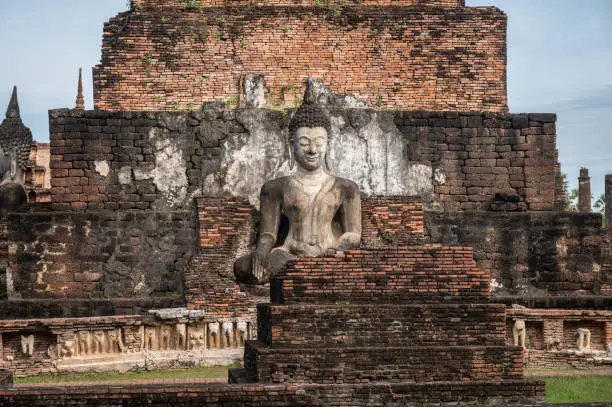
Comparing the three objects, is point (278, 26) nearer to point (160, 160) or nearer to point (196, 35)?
point (196, 35)

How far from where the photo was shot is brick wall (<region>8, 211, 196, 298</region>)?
1705cm

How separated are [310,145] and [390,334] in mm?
3366

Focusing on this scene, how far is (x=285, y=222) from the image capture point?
13.2m

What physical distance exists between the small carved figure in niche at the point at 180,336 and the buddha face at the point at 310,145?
2593mm

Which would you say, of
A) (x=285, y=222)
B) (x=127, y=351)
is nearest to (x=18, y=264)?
(x=127, y=351)

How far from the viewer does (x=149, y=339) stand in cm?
1425

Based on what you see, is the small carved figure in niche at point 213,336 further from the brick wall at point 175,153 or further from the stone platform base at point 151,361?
the brick wall at point 175,153

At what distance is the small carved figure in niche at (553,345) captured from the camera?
49.0 ft

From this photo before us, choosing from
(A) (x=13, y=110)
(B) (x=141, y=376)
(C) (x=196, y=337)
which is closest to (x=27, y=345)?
(B) (x=141, y=376)

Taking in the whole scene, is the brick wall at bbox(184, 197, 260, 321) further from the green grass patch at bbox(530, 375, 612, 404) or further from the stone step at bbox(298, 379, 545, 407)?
the stone step at bbox(298, 379, 545, 407)

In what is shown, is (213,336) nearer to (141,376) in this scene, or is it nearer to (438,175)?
(141,376)

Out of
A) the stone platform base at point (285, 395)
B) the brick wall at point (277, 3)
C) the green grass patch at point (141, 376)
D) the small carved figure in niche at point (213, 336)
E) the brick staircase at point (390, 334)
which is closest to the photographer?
the stone platform base at point (285, 395)

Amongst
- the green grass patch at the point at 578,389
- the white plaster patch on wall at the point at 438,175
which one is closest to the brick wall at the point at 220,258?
the white plaster patch on wall at the point at 438,175

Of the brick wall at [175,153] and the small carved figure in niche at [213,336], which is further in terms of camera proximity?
the brick wall at [175,153]
